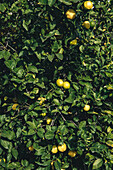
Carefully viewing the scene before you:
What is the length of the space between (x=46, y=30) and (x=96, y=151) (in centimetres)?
91

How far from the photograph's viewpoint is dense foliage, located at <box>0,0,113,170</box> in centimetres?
140

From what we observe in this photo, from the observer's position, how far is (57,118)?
5.23ft

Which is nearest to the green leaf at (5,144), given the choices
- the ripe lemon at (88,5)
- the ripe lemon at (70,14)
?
the ripe lemon at (70,14)

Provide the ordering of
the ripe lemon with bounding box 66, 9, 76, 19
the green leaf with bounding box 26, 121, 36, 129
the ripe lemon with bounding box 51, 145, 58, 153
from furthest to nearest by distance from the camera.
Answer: the ripe lemon with bounding box 51, 145, 58, 153 → the green leaf with bounding box 26, 121, 36, 129 → the ripe lemon with bounding box 66, 9, 76, 19

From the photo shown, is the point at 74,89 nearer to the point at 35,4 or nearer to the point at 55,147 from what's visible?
the point at 55,147

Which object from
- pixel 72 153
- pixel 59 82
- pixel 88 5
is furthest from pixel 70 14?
pixel 72 153

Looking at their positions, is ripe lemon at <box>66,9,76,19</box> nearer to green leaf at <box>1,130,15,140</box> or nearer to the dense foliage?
the dense foliage

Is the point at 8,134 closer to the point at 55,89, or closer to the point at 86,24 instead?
the point at 55,89

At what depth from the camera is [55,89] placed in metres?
1.52

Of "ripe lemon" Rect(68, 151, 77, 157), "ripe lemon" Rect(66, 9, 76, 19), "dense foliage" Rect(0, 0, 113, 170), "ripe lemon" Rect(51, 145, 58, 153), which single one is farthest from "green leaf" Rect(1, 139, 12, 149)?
"ripe lemon" Rect(66, 9, 76, 19)

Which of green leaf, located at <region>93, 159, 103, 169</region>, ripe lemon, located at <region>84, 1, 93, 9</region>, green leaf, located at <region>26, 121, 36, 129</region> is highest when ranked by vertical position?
ripe lemon, located at <region>84, 1, 93, 9</region>

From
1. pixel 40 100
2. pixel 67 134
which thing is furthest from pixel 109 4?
pixel 67 134

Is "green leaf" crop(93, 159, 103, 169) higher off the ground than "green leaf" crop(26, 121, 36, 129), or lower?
lower

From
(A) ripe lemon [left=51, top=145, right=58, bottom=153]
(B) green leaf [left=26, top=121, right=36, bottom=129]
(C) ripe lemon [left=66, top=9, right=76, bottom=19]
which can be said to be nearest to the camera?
(C) ripe lemon [left=66, top=9, right=76, bottom=19]
